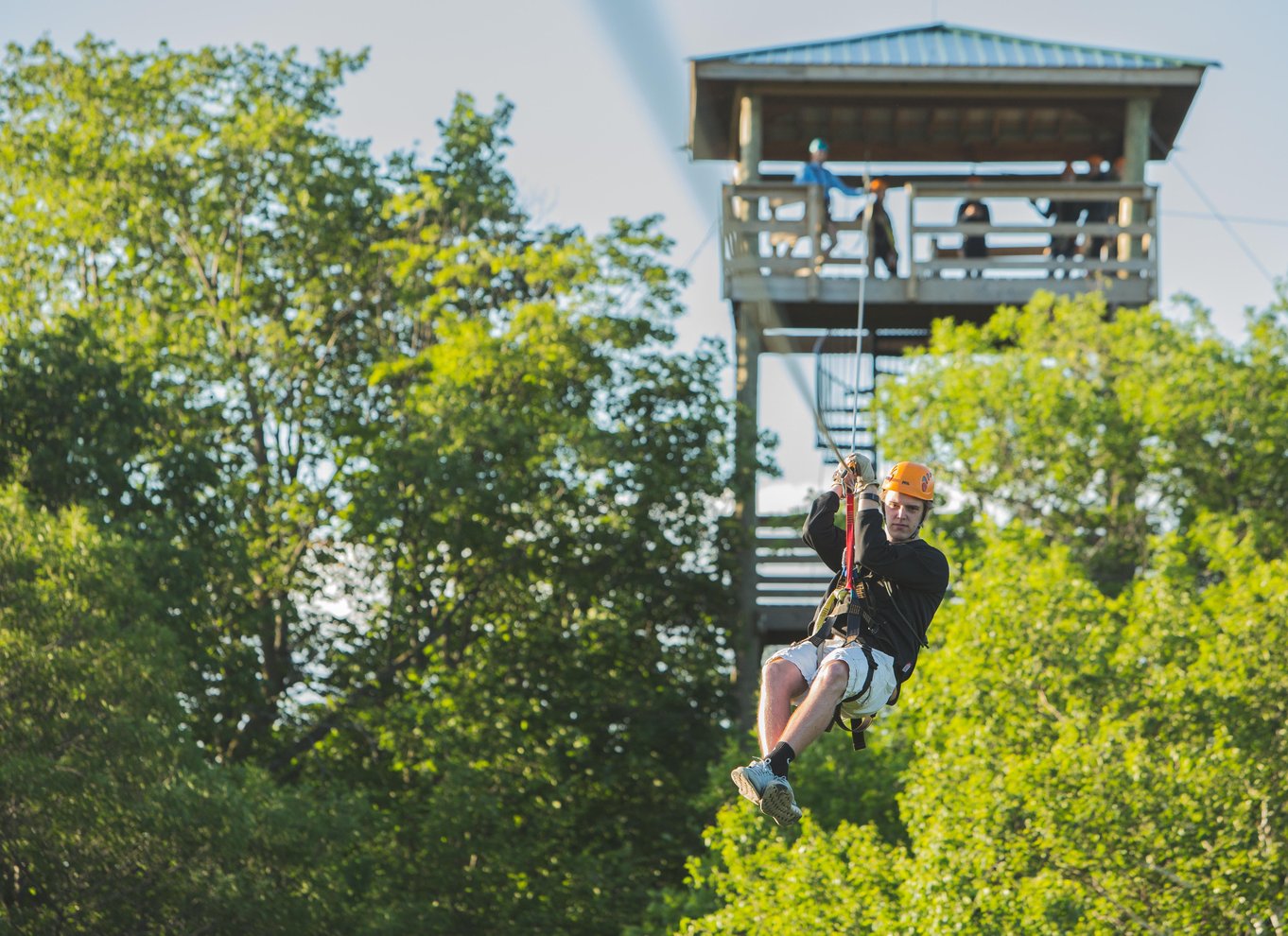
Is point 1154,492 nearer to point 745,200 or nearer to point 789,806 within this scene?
point 745,200

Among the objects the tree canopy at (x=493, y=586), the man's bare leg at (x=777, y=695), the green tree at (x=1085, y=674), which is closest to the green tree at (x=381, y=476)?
the tree canopy at (x=493, y=586)

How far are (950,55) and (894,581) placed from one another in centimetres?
1579

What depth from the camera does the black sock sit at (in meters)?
9.02

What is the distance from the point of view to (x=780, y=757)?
906 cm

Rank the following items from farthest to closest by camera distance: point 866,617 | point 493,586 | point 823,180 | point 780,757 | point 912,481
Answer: point 493,586
point 823,180
point 866,617
point 912,481
point 780,757

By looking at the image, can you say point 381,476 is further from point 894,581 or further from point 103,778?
point 894,581

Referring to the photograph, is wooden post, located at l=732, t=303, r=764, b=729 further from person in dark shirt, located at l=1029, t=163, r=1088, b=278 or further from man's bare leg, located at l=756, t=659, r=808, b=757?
man's bare leg, located at l=756, t=659, r=808, b=757

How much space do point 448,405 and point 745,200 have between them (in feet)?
13.7

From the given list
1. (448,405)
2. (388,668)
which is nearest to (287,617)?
(388,668)

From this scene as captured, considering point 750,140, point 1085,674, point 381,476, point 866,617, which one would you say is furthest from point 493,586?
point 866,617

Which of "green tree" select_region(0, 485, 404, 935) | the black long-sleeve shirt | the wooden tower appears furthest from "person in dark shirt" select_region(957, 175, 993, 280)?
the black long-sleeve shirt

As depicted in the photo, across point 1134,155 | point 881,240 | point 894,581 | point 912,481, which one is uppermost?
point 1134,155

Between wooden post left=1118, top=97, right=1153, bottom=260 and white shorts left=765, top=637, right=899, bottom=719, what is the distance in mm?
15364

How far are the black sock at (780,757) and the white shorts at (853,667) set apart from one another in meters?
0.42
